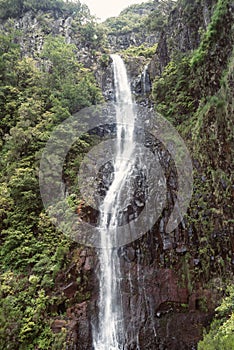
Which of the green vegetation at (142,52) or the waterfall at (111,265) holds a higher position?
the green vegetation at (142,52)

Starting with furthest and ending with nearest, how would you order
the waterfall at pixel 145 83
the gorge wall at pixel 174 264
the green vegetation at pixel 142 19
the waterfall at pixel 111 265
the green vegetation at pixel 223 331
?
the green vegetation at pixel 142 19
the waterfall at pixel 145 83
the waterfall at pixel 111 265
the gorge wall at pixel 174 264
the green vegetation at pixel 223 331

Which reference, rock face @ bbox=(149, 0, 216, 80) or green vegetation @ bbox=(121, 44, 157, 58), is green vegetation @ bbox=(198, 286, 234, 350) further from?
green vegetation @ bbox=(121, 44, 157, 58)

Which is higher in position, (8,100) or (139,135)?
(8,100)

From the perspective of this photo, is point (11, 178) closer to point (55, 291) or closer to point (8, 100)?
point (55, 291)

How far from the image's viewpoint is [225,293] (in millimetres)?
7535

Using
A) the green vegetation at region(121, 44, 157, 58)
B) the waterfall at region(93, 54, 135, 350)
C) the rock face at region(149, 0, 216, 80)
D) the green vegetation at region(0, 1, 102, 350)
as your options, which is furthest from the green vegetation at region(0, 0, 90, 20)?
the waterfall at region(93, 54, 135, 350)

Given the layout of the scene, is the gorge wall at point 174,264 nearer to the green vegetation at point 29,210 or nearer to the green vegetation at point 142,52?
the green vegetation at point 29,210

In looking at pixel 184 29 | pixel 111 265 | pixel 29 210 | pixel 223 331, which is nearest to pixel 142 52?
pixel 184 29

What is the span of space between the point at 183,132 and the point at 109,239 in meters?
4.71

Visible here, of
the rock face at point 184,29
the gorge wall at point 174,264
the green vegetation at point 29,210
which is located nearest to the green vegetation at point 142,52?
the rock face at point 184,29

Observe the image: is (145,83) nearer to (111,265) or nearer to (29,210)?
(29,210)

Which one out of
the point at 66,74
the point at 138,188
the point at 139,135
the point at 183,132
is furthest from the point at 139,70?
the point at 138,188

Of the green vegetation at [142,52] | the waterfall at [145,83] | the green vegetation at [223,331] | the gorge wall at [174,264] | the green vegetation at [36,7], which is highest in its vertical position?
the green vegetation at [36,7]

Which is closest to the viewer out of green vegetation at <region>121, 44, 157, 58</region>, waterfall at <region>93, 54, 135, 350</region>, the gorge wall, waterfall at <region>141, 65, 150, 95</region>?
the gorge wall
